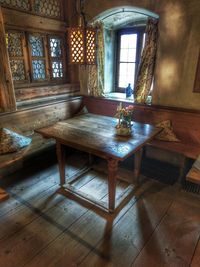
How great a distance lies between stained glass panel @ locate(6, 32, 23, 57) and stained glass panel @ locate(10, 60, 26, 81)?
0.09m

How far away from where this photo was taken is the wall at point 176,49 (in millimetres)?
2363

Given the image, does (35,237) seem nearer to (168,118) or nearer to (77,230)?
(77,230)

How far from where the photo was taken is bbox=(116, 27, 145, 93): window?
11.1 feet

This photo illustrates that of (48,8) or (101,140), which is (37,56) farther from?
(101,140)

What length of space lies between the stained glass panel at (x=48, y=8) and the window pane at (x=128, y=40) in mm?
1183

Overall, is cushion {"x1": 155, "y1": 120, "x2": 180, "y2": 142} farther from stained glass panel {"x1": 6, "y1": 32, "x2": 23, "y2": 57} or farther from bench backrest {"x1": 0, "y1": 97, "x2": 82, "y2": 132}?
stained glass panel {"x1": 6, "y1": 32, "x2": 23, "y2": 57}

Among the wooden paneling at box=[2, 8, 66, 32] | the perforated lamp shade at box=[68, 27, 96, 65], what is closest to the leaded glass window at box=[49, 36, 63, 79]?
the wooden paneling at box=[2, 8, 66, 32]

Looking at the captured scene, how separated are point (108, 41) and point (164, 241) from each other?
318cm

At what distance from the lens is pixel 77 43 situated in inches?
69.7

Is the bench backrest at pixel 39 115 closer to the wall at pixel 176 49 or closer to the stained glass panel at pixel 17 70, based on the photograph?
the stained glass panel at pixel 17 70

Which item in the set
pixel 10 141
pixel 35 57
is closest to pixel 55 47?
pixel 35 57

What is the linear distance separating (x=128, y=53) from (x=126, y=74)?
371 mm

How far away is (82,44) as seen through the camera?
1752mm

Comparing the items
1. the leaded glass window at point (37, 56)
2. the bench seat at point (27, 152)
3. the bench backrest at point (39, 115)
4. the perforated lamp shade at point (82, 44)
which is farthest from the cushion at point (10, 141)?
the perforated lamp shade at point (82, 44)
